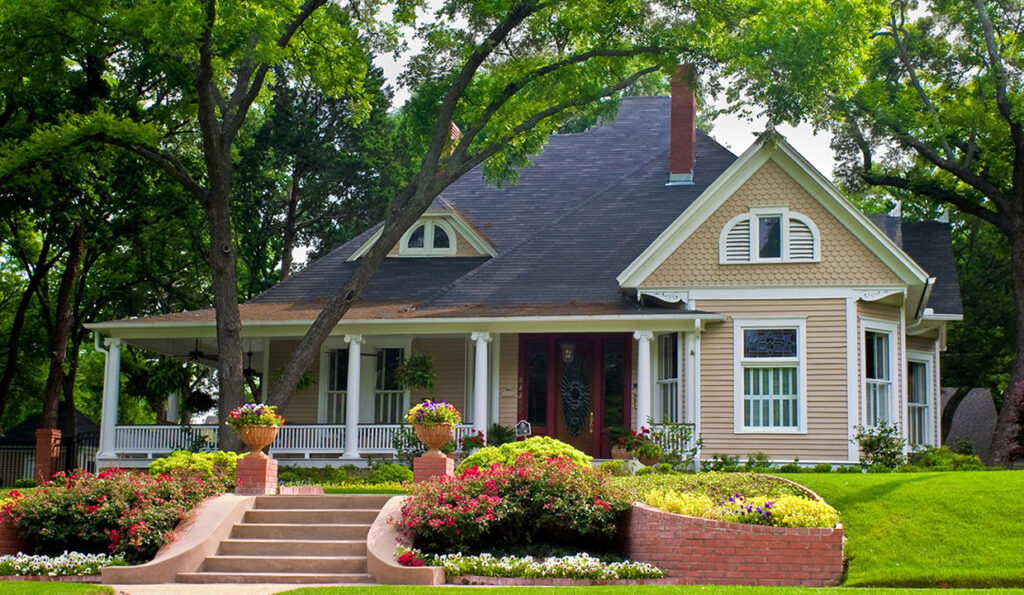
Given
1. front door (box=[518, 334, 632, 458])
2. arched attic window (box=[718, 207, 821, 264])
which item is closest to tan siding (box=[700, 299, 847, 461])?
arched attic window (box=[718, 207, 821, 264])

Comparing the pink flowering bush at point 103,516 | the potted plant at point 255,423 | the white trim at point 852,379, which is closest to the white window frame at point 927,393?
the white trim at point 852,379

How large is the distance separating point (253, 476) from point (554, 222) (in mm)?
11891

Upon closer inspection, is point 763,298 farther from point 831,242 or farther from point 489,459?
point 489,459

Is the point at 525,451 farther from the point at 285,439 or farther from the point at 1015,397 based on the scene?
the point at 1015,397

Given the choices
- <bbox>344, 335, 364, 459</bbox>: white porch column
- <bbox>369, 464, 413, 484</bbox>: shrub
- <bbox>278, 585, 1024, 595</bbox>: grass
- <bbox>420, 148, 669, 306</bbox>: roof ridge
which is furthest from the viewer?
<bbox>420, 148, 669, 306</bbox>: roof ridge

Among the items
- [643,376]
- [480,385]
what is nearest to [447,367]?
[480,385]

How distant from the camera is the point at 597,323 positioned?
21812 mm

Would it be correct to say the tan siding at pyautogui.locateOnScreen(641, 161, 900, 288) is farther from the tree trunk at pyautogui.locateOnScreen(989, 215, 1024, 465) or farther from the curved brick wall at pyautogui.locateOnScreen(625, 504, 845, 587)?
the curved brick wall at pyautogui.locateOnScreen(625, 504, 845, 587)

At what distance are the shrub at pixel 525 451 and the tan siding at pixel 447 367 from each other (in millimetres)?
8122

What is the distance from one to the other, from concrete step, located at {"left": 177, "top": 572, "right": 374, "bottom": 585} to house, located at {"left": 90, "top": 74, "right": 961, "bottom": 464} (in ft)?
29.3

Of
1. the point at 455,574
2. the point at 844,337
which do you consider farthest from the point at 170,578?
the point at 844,337

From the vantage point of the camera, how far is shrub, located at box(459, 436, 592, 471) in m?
15.6

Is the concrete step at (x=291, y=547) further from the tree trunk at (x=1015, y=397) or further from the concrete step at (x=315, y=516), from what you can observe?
the tree trunk at (x=1015, y=397)

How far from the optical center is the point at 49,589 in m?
12.1
